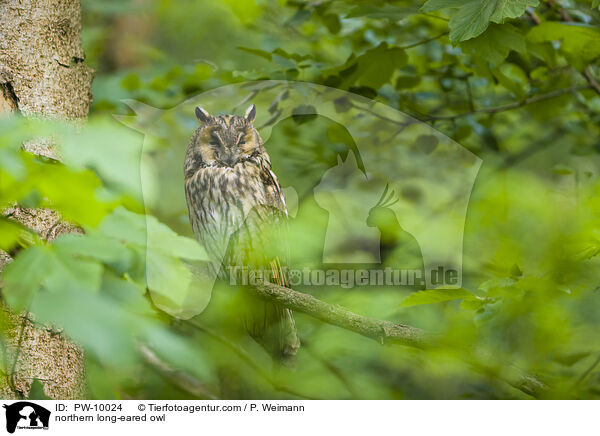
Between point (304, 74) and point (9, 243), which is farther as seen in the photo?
point (304, 74)

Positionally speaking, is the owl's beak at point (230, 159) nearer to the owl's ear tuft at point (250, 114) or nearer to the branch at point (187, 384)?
the owl's ear tuft at point (250, 114)

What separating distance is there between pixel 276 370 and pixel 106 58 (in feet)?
2.16

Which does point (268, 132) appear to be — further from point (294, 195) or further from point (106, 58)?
point (106, 58)

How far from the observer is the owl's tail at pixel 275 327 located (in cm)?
70

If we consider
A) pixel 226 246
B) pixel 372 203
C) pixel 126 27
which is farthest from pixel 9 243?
pixel 126 27

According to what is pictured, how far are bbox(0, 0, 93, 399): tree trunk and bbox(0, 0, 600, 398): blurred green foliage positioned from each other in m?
0.04

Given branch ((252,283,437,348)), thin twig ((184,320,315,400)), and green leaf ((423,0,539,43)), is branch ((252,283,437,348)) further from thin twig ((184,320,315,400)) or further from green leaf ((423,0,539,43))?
green leaf ((423,0,539,43))

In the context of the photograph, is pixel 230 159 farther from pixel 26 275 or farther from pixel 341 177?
pixel 26 275

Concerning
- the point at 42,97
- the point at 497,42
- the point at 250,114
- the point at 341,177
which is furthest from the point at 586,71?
the point at 42,97

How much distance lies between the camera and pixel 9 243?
15.6 inches

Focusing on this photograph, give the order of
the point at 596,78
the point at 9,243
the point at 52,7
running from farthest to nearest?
the point at 596,78
the point at 52,7
the point at 9,243

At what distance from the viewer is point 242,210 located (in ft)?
2.48

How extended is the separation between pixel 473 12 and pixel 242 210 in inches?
15.0

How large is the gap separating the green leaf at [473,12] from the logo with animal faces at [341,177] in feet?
0.70
